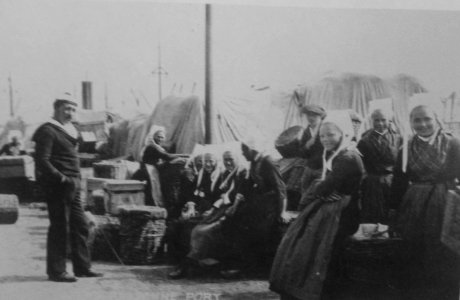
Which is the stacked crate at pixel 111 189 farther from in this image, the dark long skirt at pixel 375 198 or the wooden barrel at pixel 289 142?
the dark long skirt at pixel 375 198

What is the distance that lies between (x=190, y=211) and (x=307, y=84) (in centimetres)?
94

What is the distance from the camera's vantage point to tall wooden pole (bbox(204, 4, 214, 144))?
3.19 metres

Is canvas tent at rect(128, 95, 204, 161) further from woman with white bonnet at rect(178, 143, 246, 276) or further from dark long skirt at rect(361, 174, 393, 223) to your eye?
dark long skirt at rect(361, 174, 393, 223)

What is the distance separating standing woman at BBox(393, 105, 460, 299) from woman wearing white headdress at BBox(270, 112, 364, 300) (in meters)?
0.31

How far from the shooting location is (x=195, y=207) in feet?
10.7

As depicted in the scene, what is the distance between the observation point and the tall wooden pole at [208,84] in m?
3.19

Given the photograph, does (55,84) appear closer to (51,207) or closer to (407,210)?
(51,207)

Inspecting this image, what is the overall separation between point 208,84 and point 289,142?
539 mm

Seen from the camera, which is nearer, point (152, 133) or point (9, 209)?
point (9, 209)

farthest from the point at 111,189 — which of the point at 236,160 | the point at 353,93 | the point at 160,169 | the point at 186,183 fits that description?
the point at 353,93

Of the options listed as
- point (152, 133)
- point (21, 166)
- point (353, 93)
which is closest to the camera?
point (21, 166)

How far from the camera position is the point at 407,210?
3312 millimetres

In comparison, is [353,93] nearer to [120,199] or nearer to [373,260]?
[373,260]

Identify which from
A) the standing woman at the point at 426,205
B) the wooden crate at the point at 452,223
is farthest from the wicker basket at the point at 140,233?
the wooden crate at the point at 452,223
